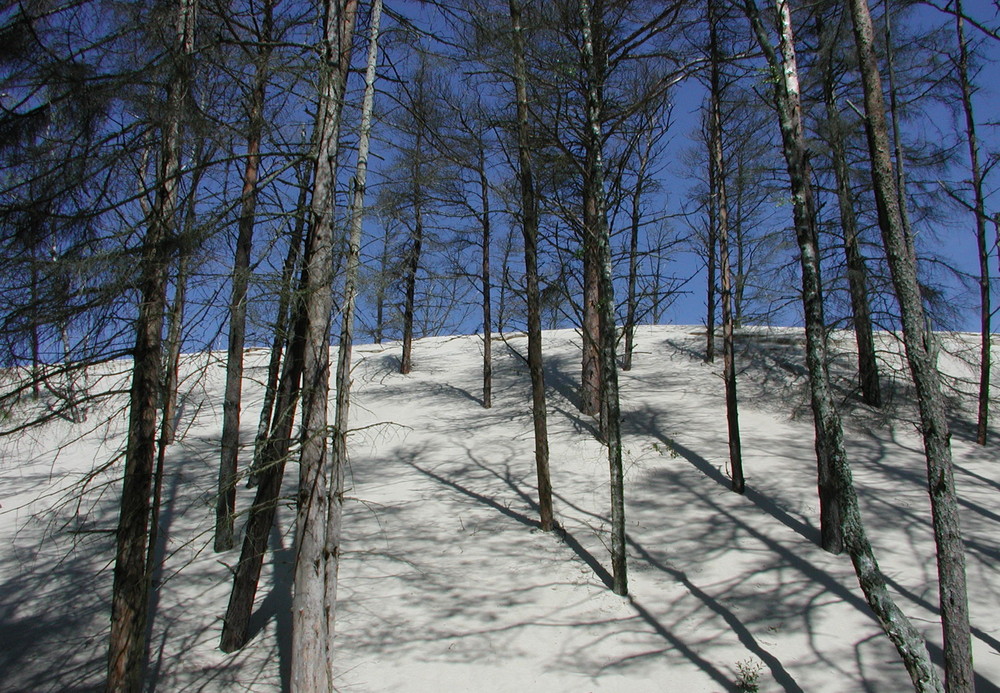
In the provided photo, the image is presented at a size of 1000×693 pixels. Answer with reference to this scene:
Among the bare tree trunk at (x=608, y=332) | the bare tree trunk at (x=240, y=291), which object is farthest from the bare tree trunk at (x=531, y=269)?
the bare tree trunk at (x=240, y=291)

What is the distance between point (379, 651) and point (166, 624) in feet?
7.97

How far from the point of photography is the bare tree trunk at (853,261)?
420 inches

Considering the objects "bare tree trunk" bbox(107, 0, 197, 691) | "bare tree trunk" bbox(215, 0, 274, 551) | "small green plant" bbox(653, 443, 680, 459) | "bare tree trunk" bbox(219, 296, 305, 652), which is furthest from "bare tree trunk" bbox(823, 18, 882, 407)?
"bare tree trunk" bbox(107, 0, 197, 691)

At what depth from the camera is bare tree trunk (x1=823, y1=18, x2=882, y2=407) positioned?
35.0 feet

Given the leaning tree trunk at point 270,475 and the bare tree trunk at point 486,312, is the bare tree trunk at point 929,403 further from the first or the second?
the bare tree trunk at point 486,312

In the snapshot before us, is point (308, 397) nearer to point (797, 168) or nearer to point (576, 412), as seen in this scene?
point (797, 168)

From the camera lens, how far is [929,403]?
449cm

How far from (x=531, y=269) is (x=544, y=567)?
4.14 metres

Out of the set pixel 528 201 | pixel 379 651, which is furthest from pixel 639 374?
pixel 379 651

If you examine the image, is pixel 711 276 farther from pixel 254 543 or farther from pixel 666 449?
pixel 254 543

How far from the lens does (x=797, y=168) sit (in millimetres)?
5387

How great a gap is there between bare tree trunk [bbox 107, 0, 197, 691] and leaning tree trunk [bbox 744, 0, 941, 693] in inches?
210

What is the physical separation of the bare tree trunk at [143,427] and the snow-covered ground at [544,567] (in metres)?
0.27

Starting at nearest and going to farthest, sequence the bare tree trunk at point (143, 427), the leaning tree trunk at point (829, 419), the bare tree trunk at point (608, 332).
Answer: the leaning tree trunk at point (829, 419) < the bare tree trunk at point (143, 427) < the bare tree trunk at point (608, 332)
